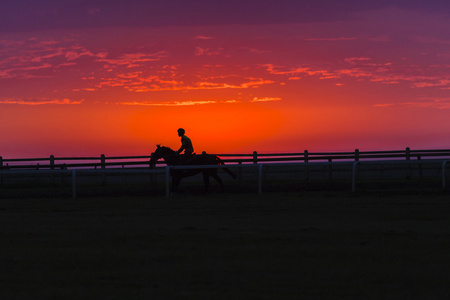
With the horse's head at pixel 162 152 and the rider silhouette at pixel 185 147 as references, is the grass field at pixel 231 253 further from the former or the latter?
the horse's head at pixel 162 152

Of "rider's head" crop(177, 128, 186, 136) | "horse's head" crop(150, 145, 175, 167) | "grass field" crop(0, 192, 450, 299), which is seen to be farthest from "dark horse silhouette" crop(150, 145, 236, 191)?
"grass field" crop(0, 192, 450, 299)

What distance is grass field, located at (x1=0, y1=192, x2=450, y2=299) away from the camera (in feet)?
20.7

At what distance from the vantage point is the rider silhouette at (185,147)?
20.8m

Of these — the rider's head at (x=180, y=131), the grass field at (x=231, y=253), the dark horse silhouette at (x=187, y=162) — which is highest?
the rider's head at (x=180, y=131)

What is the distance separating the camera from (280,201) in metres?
16.6

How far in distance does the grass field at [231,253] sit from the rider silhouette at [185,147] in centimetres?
592

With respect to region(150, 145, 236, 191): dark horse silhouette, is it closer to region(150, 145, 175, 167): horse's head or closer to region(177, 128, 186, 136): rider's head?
region(150, 145, 175, 167): horse's head

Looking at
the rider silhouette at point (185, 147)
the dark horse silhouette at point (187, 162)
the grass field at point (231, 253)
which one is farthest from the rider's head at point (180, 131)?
the grass field at point (231, 253)

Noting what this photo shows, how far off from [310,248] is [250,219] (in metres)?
3.89

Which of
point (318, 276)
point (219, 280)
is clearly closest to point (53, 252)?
point (219, 280)

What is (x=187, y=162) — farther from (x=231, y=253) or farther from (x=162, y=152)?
(x=231, y=253)

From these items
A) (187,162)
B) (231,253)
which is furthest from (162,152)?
(231,253)

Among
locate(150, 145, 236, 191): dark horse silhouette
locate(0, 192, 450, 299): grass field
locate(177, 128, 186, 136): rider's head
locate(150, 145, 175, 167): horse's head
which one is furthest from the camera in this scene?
locate(150, 145, 175, 167): horse's head

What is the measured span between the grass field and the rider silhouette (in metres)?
5.92
